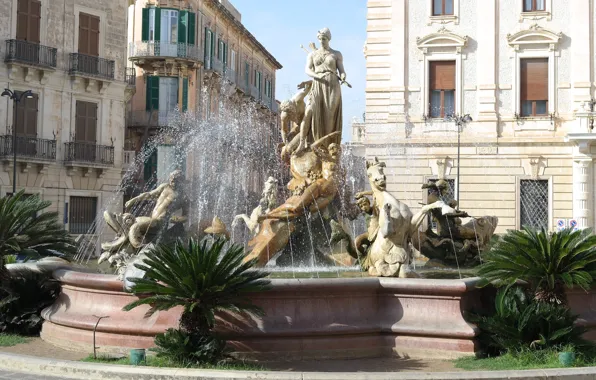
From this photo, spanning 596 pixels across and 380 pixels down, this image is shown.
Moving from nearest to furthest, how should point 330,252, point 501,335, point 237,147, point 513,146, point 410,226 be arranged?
point 501,335 → point 410,226 → point 330,252 → point 513,146 → point 237,147

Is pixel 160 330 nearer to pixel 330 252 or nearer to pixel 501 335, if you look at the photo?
pixel 501 335

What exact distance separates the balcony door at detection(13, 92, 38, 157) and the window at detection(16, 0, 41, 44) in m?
2.38

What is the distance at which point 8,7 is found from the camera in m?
32.8

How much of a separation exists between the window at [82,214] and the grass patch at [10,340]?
23518 millimetres

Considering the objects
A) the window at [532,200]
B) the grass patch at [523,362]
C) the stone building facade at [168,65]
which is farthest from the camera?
the stone building facade at [168,65]

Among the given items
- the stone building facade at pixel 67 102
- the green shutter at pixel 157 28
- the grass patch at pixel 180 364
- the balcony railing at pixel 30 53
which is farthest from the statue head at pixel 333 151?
the green shutter at pixel 157 28

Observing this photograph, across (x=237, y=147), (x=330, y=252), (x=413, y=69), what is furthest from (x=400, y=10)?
(x=330, y=252)

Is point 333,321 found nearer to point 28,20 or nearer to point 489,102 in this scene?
point 489,102

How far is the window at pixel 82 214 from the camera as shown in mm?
34031

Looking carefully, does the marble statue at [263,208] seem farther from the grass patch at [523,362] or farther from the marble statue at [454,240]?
the grass patch at [523,362]

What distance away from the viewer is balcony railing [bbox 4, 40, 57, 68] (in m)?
32.6

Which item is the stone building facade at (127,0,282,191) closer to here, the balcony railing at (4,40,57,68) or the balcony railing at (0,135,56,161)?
the balcony railing at (0,135,56,161)

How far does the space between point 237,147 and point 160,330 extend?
3538cm

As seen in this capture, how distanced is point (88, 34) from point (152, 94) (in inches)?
321
